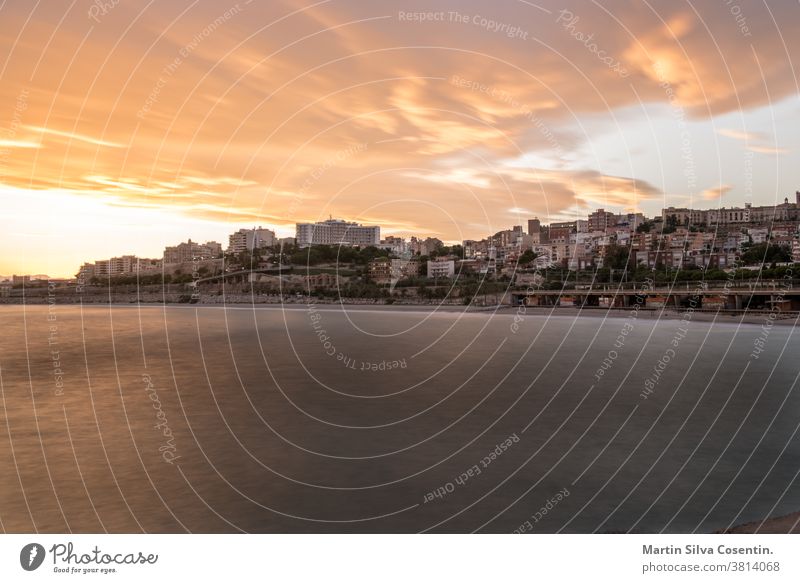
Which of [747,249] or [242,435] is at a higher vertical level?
[747,249]

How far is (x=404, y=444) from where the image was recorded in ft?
53.8

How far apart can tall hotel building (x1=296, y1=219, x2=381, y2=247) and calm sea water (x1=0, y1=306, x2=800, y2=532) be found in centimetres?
8047

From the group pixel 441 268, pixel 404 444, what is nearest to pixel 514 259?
pixel 441 268

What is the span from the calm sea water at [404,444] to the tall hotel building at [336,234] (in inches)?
3168

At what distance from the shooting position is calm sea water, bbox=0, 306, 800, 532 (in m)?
10.8

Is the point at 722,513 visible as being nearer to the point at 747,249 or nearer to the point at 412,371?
the point at 412,371

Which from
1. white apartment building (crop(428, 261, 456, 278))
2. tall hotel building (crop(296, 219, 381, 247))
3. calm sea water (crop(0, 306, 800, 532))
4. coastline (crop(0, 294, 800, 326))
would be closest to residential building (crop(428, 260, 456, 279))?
white apartment building (crop(428, 261, 456, 278))

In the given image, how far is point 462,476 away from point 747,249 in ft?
314

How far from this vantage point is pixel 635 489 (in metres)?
11.8

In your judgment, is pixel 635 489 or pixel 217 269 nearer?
pixel 635 489

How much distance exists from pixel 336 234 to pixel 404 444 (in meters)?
105

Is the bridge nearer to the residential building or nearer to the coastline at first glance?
the coastline

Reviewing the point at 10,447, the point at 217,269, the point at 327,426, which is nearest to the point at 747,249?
the point at 327,426

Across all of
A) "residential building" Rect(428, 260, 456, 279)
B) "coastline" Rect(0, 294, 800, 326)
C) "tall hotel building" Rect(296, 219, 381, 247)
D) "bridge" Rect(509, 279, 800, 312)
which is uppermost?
"tall hotel building" Rect(296, 219, 381, 247)
